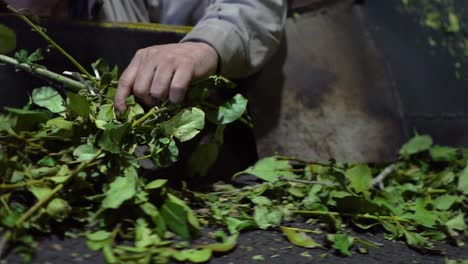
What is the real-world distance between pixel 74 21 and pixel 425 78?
881 millimetres

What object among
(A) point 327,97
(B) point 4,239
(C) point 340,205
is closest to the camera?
(B) point 4,239

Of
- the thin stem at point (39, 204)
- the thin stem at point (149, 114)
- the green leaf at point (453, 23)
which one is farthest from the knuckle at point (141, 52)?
the green leaf at point (453, 23)

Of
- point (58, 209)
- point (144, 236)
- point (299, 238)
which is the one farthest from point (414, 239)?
point (58, 209)

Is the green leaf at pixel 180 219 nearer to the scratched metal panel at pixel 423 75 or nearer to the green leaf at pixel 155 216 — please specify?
the green leaf at pixel 155 216

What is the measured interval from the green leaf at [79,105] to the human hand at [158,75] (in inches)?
2.1

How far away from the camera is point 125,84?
0.88 meters

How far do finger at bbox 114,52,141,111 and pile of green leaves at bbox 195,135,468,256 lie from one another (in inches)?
7.5

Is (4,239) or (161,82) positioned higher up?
(161,82)

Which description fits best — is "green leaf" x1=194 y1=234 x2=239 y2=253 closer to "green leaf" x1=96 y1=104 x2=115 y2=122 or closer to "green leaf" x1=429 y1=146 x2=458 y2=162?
"green leaf" x1=96 y1=104 x2=115 y2=122

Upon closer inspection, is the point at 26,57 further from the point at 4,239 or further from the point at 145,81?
the point at 4,239

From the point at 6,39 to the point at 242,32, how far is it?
429 mm

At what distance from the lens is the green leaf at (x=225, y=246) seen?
756 mm

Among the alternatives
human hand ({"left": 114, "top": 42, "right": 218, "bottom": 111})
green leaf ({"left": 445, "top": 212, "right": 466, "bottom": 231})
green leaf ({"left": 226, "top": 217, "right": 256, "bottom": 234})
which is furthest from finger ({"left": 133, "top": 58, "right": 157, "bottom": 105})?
green leaf ({"left": 445, "top": 212, "right": 466, "bottom": 231})

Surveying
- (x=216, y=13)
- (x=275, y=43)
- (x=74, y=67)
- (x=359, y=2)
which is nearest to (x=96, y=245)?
(x=74, y=67)
